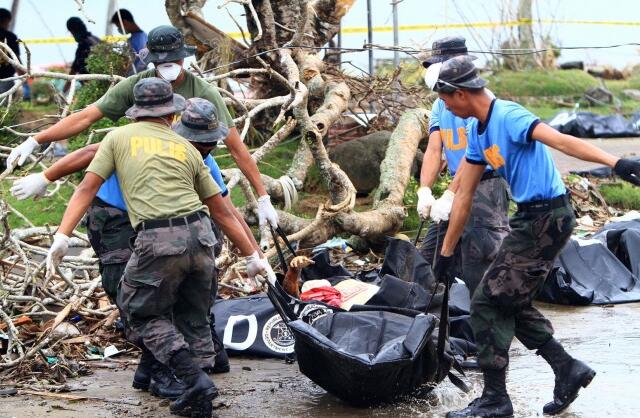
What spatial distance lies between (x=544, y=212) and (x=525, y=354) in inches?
63.8

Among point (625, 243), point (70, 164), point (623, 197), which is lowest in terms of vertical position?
point (623, 197)

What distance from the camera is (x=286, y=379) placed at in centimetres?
580

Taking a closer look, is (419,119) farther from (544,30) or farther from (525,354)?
(544,30)

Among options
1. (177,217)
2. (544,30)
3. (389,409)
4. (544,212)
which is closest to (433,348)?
(389,409)

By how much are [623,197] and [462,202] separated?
19.7 feet

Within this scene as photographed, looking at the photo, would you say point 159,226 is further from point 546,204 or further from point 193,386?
point 546,204

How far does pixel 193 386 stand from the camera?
4.98 metres

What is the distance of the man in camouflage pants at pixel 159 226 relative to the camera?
196 inches

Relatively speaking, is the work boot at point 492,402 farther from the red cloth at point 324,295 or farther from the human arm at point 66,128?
the human arm at point 66,128

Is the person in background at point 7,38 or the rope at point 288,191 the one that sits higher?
the person in background at point 7,38

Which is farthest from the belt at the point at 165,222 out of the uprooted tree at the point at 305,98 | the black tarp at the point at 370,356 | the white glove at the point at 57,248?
the uprooted tree at the point at 305,98

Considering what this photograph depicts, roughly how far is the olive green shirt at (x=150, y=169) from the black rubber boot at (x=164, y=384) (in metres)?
0.97

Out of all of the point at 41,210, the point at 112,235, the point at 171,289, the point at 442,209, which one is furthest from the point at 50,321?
the point at 41,210

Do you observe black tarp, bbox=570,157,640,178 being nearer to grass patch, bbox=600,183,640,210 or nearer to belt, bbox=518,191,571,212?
grass patch, bbox=600,183,640,210
